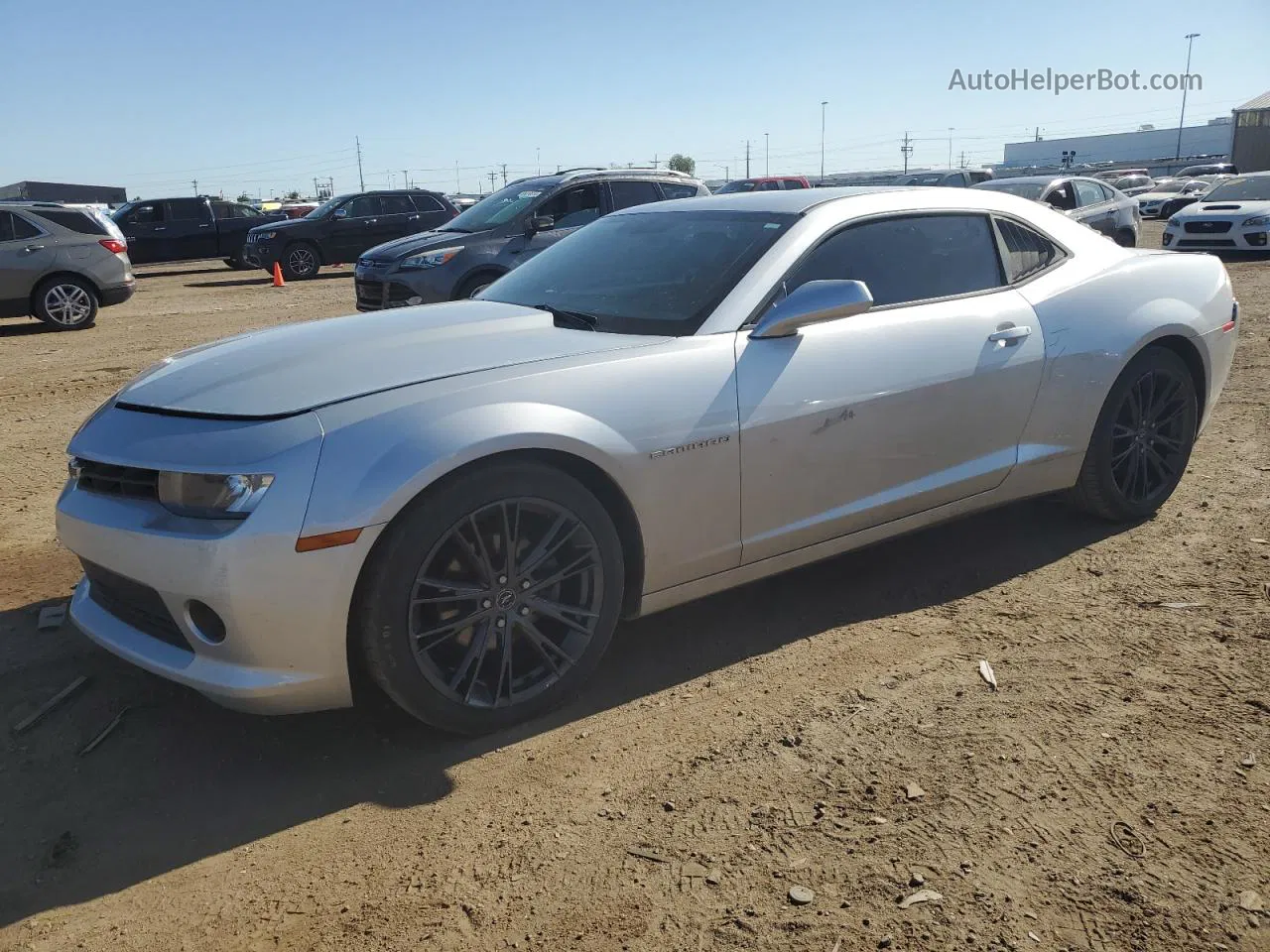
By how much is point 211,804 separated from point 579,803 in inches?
39.2

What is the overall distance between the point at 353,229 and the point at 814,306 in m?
19.1

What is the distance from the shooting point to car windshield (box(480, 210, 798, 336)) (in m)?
3.62

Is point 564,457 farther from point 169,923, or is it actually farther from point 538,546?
point 169,923

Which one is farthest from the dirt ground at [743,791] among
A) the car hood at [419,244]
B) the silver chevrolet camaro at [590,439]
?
the car hood at [419,244]

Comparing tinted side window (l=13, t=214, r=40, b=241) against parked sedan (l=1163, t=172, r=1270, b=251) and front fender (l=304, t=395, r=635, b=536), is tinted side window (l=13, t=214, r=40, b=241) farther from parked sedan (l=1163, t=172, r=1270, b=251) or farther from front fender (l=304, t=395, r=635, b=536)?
parked sedan (l=1163, t=172, r=1270, b=251)

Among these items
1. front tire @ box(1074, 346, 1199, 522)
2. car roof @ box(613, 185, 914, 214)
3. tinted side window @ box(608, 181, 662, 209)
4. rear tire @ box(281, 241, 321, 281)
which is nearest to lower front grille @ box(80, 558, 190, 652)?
car roof @ box(613, 185, 914, 214)

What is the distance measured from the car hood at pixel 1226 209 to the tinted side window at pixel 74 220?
56.0 feet

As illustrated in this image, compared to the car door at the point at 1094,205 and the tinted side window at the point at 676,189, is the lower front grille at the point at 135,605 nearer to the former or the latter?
the tinted side window at the point at 676,189

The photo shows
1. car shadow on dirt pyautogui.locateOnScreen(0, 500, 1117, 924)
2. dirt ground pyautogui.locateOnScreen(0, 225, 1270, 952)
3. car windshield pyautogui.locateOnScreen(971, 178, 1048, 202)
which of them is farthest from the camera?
car windshield pyautogui.locateOnScreen(971, 178, 1048, 202)

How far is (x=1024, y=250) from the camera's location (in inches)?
174

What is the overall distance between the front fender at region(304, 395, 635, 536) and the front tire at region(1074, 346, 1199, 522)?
2.63 meters

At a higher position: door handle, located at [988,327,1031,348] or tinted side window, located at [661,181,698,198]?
tinted side window, located at [661,181,698,198]

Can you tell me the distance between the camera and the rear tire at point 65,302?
1275 centimetres

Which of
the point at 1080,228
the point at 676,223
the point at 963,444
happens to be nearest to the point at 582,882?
the point at 963,444
